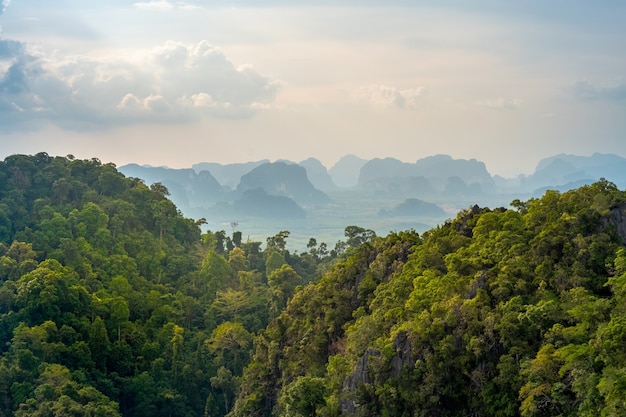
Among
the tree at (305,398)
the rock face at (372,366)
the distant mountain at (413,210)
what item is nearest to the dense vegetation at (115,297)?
the tree at (305,398)

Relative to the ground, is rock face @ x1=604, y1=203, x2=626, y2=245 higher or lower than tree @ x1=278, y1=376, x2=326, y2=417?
higher

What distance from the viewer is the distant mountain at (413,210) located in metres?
169

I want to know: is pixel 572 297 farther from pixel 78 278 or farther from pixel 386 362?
pixel 78 278

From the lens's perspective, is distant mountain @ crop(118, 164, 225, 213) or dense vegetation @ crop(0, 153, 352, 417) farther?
distant mountain @ crop(118, 164, 225, 213)

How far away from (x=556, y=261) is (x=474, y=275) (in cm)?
191

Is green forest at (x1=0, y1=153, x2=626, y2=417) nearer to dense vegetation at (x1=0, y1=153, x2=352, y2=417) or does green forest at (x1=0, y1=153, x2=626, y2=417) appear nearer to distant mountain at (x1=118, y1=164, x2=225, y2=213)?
dense vegetation at (x1=0, y1=153, x2=352, y2=417)

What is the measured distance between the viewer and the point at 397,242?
2111 centimetres

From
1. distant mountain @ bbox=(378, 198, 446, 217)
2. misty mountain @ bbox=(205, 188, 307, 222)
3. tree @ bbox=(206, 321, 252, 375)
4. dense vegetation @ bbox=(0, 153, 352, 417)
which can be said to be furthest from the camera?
distant mountain @ bbox=(378, 198, 446, 217)

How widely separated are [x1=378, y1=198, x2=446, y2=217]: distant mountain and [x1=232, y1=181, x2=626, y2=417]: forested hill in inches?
5894

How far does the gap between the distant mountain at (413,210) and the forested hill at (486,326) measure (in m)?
150

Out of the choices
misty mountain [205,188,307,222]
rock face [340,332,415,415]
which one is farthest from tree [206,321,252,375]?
misty mountain [205,188,307,222]

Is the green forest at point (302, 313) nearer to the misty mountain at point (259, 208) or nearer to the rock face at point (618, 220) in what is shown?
the rock face at point (618, 220)

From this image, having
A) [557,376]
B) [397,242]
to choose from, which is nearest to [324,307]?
[397,242]

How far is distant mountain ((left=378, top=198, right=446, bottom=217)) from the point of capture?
169m
